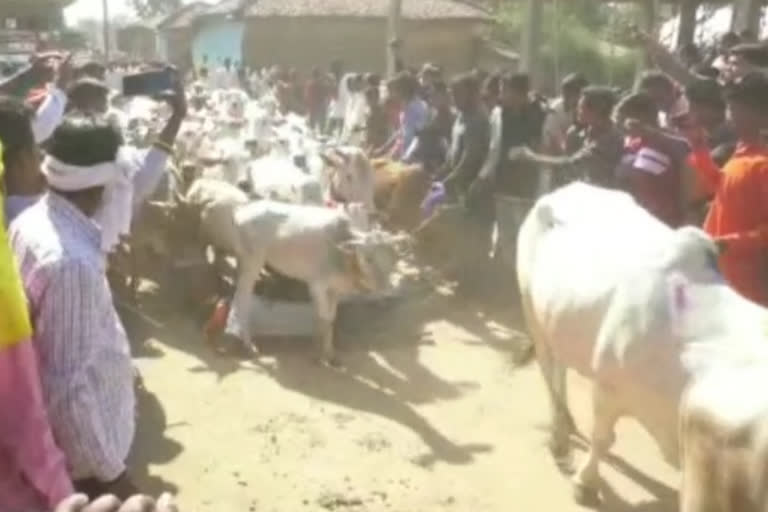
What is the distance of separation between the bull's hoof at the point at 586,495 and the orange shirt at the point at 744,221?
124 centimetres

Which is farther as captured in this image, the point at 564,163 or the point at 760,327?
the point at 564,163

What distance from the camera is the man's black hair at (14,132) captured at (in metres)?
3.07

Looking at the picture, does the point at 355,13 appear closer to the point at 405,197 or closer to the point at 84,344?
the point at 405,197

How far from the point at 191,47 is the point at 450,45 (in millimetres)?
15435

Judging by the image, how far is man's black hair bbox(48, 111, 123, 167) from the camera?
115 inches

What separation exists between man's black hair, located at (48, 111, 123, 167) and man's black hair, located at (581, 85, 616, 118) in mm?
4434

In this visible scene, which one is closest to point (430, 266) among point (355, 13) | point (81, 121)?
point (81, 121)

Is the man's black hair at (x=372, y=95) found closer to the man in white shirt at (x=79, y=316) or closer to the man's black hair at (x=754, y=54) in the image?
the man's black hair at (x=754, y=54)

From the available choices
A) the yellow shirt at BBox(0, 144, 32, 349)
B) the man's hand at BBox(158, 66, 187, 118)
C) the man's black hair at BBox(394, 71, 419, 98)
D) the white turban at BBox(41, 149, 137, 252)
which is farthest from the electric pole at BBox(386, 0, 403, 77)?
the yellow shirt at BBox(0, 144, 32, 349)

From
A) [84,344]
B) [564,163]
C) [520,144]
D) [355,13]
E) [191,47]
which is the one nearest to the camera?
[84,344]

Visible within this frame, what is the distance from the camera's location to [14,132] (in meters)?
3.10

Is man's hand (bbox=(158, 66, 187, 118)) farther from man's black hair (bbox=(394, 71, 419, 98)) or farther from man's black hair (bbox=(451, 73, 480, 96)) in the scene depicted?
man's black hair (bbox=(394, 71, 419, 98))

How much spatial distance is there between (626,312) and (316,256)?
11.6 ft

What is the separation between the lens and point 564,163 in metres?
7.71
